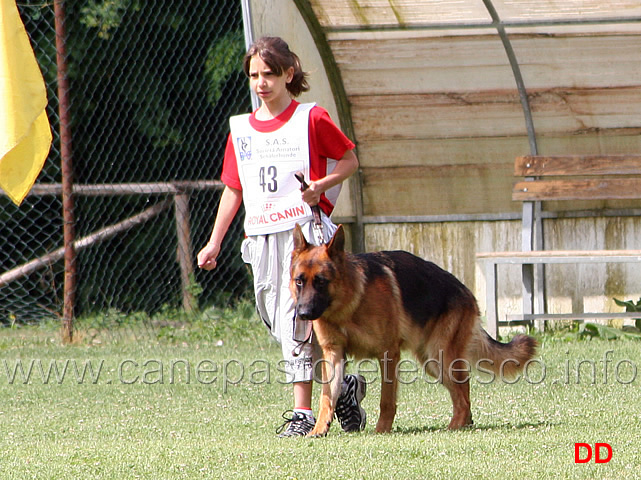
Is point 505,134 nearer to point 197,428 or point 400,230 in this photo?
point 400,230

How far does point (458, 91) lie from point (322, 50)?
1304 mm

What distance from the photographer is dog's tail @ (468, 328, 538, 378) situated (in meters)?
4.81

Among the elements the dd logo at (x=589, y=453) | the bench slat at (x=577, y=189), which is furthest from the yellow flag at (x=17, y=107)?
the bench slat at (x=577, y=189)

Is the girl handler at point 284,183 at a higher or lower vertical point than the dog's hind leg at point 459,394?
higher

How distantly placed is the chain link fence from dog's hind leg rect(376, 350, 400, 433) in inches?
215

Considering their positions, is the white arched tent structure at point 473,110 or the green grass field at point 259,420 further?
the white arched tent structure at point 473,110

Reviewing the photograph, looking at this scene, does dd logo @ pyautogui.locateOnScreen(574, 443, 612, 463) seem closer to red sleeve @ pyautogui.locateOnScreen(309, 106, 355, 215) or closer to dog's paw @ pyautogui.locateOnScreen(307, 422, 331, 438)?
dog's paw @ pyautogui.locateOnScreen(307, 422, 331, 438)

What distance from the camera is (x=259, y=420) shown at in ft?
16.6

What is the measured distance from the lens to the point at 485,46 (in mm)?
8406

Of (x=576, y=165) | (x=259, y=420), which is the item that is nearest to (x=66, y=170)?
(x=259, y=420)

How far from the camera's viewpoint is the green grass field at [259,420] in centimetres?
362

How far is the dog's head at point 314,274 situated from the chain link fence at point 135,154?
5.52m

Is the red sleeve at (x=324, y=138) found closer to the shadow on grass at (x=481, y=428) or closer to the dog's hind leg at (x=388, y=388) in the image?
the dog's hind leg at (x=388, y=388)

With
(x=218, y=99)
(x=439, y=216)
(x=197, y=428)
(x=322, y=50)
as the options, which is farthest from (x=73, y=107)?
(x=197, y=428)
